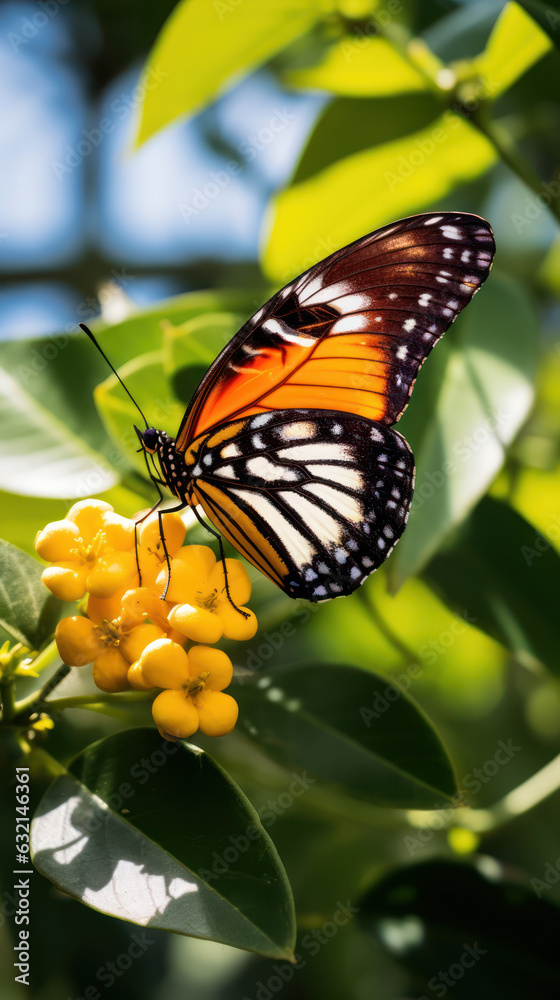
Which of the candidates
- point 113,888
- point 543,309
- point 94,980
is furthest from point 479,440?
point 94,980

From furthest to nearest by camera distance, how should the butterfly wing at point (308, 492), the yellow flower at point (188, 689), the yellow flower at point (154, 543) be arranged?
1. the butterfly wing at point (308, 492)
2. the yellow flower at point (154, 543)
3. the yellow flower at point (188, 689)

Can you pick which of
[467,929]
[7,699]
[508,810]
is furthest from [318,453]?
[467,929]

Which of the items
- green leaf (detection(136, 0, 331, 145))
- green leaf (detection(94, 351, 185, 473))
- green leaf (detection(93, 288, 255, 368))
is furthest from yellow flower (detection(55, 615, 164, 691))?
green leaf (detection(136, 0, 331, 145))

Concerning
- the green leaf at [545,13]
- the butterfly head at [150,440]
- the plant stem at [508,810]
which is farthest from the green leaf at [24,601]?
the green leaf at [545,13]

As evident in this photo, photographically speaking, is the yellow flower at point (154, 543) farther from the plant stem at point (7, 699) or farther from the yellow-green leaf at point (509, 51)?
the yellow-green leaf at point (509, 51)

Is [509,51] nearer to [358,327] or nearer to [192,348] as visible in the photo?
[358,327]

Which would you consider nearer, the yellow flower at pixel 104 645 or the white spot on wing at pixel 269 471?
the yellow flower at pixel 104 645

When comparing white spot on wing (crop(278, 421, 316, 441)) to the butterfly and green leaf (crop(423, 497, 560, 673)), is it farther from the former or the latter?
green leaf (crop(423, 497, 560, 673))

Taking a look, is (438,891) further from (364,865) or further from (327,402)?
(327,402)
